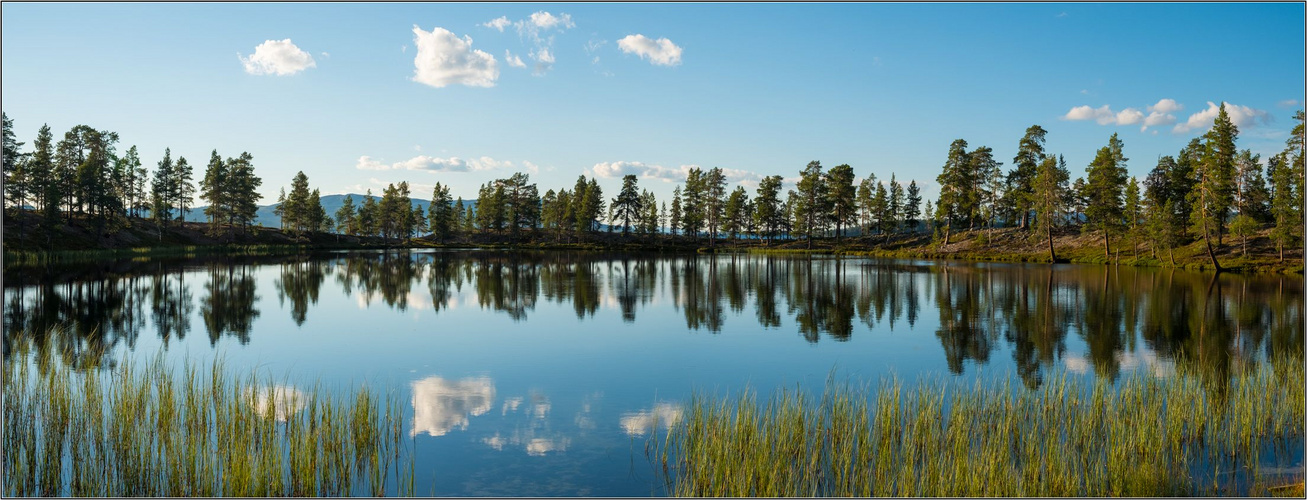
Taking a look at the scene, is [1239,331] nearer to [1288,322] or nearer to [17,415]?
[1288,322]

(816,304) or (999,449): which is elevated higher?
(816,304)

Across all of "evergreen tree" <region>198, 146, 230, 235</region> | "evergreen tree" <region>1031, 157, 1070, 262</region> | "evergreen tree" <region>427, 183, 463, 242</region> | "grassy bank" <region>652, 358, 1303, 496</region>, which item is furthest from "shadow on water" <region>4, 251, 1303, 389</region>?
"evergreen tree" <region>427, 183, 463, 242</region>

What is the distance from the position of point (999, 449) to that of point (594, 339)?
1587 cm

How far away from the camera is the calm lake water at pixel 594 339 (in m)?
13.4

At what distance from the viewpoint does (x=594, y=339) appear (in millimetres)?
24703

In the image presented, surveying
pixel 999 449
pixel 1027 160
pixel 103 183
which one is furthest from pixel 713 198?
pixel 999 449

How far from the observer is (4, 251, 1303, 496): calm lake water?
13.4 m

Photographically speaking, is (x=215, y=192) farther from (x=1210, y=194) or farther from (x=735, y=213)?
(x=1210, y=194)

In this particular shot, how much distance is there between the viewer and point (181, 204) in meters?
114

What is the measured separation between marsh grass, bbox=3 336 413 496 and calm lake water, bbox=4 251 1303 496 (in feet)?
3.30

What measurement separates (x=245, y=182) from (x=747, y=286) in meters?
96.3

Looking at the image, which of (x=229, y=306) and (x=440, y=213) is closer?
(x=229, y=306)

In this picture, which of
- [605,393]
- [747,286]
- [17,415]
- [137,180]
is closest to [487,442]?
[605,393]

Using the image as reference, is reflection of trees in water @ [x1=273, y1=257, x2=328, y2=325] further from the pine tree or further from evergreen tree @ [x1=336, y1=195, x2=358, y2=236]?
evergreen tree @ [x1=336, y1=195, x2=358, y2=236]
